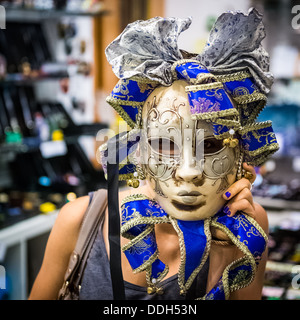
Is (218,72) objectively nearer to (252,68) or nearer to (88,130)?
(252,68)

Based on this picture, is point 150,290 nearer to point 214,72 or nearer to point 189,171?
point 189,171

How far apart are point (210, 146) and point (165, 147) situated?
89 mm

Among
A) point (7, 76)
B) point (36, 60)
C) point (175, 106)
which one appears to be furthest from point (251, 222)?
point (36, 60)

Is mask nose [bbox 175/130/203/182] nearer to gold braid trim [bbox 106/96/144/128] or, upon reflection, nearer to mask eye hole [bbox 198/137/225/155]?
mask eye hole [bbox 198/137/225/155]

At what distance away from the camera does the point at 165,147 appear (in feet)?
2.90

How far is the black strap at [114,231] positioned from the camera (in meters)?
0.96

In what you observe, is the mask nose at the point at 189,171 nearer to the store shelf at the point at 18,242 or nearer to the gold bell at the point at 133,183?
the gold bell at the point at 133,183

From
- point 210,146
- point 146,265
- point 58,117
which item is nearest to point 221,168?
point 210,146

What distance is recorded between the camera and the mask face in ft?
2.84

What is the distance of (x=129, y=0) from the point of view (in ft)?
4.64

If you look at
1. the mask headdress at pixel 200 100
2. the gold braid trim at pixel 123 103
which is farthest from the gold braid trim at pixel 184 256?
the gold braid trim at pixel 123 103

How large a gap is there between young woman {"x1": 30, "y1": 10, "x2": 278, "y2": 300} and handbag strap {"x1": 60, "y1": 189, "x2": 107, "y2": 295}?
0.11m

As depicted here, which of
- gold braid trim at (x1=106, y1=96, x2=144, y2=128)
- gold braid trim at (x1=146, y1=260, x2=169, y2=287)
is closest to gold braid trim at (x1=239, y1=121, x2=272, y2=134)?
gold braid trim at (x1=106, y1=96, x2=144, y2=128)

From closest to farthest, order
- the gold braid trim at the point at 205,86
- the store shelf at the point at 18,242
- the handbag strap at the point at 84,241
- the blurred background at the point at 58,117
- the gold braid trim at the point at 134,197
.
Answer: the gold braid trim at the point at 205,86
the gold braid trim at the point at 134,197
the handbag strap at the point at 84,241
the store shelf at the point at 18,242
the blurred background at the point at 58,117
